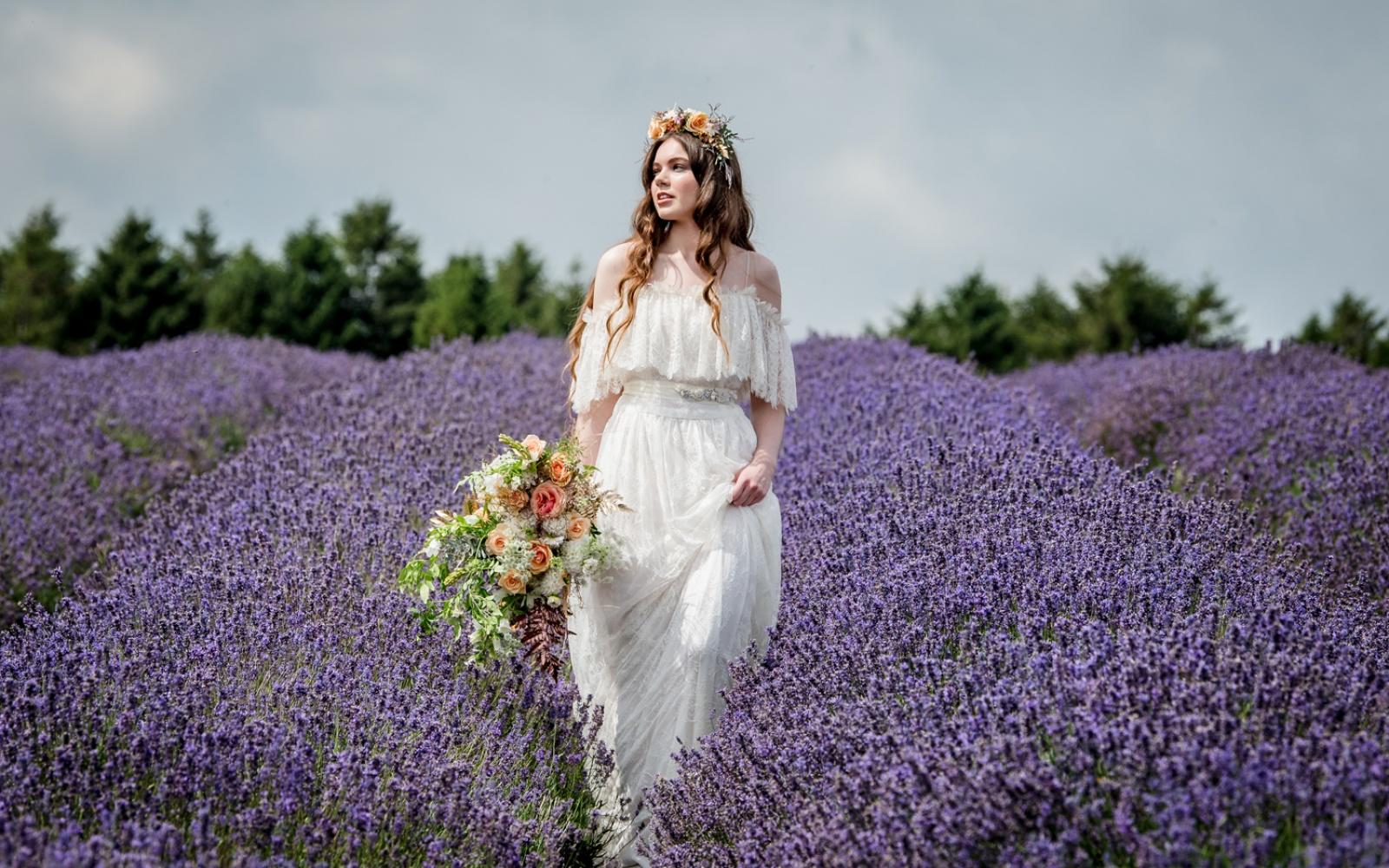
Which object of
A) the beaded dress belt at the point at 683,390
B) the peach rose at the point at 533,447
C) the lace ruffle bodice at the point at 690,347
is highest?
the lace ruffle bodice at the point at 690,347

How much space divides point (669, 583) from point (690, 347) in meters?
0.65

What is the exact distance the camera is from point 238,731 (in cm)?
240

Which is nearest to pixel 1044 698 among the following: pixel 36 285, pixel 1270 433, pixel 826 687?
pixel 826 687

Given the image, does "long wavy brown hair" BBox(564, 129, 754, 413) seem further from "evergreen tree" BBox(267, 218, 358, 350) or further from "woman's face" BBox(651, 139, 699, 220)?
"evergreen tree" BBox(267, 218, 358, 350)

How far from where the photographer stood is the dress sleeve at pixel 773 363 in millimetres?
3402

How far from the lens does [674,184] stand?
3.35m

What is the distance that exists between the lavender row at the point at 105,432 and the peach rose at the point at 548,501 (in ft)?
4.55

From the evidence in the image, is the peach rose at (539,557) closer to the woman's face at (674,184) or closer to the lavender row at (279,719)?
A: the lavender row at (279,719)

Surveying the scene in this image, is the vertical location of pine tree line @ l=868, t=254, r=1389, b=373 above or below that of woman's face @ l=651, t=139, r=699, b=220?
above

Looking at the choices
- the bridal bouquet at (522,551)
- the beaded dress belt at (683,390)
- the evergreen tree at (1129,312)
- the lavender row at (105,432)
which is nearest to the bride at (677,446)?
the beaded dress belt at (683,390)

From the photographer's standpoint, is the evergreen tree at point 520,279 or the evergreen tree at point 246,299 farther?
the evergreen tree at point 520,279

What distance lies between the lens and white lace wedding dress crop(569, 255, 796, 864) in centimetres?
318

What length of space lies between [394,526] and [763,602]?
159 centimetres

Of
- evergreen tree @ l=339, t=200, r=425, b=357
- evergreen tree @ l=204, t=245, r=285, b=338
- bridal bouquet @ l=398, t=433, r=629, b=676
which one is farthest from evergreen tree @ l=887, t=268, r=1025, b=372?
bridal bouquet @ l=398, t=433, r=629, b=676
